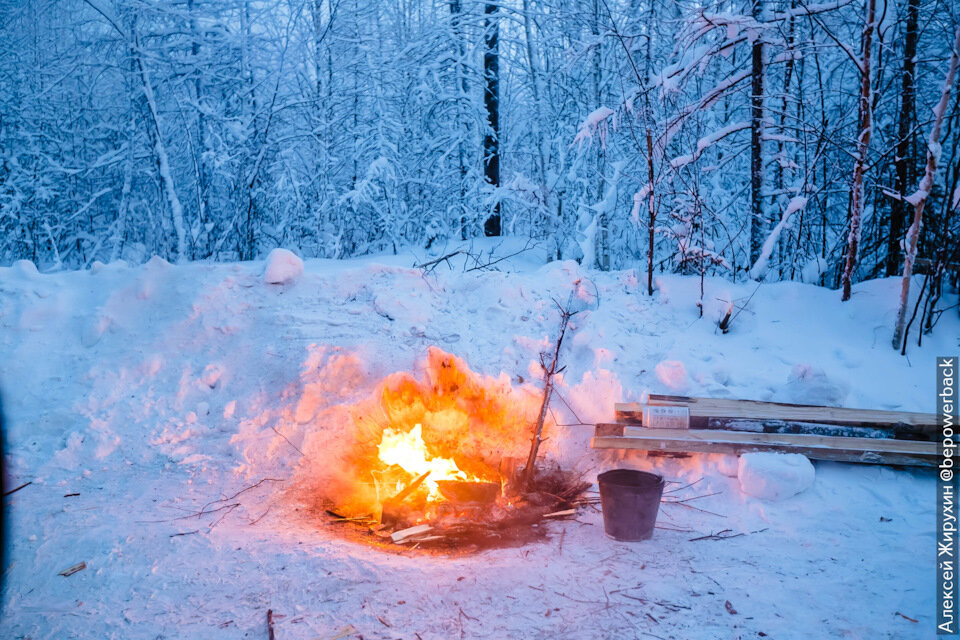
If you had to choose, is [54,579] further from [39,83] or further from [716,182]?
[39,83]

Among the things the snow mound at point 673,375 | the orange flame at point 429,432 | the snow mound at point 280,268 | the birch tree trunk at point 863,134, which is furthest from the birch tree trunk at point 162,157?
the birch tree trunk at point 863,134

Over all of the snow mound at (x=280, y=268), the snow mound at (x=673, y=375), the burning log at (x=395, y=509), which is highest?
the snow mound at (x=280, y=268)

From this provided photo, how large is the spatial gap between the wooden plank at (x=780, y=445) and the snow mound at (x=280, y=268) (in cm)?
372

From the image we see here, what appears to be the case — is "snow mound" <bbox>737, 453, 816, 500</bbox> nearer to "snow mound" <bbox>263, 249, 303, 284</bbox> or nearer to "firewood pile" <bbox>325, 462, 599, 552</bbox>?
"firewood pile" <bbox>325, 462, 599, 552</bbox>

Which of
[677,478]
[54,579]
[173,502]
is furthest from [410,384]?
[54,579]

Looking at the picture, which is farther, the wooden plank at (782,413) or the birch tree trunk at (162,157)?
the birch tree trunk at (162,157)

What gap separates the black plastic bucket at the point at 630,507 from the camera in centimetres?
372

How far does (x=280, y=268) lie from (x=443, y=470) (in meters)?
3.04

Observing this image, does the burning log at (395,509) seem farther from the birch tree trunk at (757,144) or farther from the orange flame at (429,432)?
the birch tree trunk at (757,144)

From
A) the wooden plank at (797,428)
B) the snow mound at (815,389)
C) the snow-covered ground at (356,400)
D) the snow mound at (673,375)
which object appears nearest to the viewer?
the snow-covered ground at (356,400)

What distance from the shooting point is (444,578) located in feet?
10.9

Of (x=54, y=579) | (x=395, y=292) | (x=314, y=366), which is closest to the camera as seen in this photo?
(x=54, y=579)

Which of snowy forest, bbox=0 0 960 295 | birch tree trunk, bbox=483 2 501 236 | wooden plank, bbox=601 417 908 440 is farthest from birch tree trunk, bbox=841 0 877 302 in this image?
birch tree trunk, bbox=483 2 501 236

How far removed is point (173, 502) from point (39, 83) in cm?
1091
